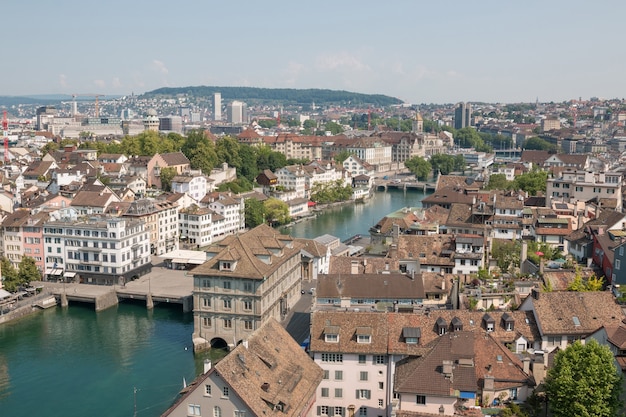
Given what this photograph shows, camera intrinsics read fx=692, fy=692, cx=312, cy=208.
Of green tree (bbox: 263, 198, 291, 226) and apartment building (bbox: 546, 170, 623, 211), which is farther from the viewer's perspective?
green tree (bbox: 263, 198, 291, 226)

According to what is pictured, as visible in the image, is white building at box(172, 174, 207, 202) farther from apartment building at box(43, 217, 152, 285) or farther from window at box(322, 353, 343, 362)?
window at box(322, 353, 343, 362)

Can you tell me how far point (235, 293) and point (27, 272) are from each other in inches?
670

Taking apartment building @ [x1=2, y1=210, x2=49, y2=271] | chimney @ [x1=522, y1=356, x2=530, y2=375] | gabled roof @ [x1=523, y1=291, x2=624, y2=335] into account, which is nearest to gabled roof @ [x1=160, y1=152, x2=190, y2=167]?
apartment building @ [x1=2, y1=210, x2=49, y2=271]

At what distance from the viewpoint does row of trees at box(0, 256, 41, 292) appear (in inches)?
1644

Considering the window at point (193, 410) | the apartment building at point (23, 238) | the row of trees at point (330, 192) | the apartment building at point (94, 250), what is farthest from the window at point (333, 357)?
the row of trees at point (330, 192)

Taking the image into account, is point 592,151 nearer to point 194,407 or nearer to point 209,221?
point 209,221

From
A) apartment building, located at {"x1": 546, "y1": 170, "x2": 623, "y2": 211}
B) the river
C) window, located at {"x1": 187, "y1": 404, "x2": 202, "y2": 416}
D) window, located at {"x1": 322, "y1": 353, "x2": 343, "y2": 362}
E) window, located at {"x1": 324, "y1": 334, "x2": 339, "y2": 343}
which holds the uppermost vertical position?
apartment building, located at {"x1": 546, "y1": 170, "x2": 623, "y2": 211}

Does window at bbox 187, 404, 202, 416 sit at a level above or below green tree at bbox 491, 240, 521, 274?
below

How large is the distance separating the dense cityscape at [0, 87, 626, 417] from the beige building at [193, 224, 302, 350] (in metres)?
0.10

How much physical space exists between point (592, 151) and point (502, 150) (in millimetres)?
27312

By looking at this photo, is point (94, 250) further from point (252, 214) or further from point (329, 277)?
point (252, 214)

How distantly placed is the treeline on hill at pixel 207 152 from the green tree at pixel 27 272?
3615cm

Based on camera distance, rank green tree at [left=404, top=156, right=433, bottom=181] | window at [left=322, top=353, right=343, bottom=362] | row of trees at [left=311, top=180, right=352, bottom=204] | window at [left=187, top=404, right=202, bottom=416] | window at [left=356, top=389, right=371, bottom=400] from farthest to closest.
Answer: green tree at [left=404, top=156, right=433, bottom=181] → row of trees at [left=311, top=180, right=352, bottom=204] → window at [left=322, top=353, right=343, bottom=362] → window at [left=356, top=389, right=371, bottom=400] → window at [left=187, top=404, right=202, bottom=416]

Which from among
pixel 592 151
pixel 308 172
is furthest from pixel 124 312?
pixel 592 151
